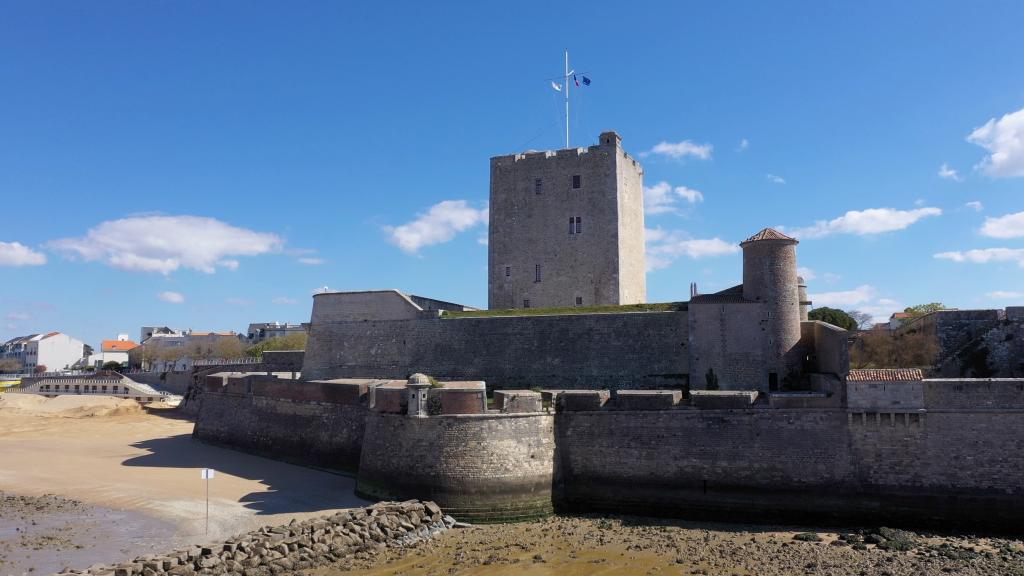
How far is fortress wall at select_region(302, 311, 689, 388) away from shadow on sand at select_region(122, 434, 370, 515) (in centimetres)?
460

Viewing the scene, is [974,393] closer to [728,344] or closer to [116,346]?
[728,344]

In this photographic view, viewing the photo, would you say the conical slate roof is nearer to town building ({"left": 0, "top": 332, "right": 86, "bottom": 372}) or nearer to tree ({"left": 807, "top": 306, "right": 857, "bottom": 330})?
tree ({"left": 807, "top": 306, "right": 857, "bottom": 330})

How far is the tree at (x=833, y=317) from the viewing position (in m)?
30.9

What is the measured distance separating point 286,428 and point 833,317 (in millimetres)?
24589

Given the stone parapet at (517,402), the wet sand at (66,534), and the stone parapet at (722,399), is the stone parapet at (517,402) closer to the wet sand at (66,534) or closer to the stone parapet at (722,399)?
the stone parapet at (722,399)

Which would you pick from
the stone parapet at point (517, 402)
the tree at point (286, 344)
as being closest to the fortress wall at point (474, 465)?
the stone parapet at point (517, 402)

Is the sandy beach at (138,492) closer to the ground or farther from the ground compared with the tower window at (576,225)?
closer to the ground

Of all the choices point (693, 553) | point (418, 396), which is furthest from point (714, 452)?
point (418, 396)

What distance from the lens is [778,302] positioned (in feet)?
65.3

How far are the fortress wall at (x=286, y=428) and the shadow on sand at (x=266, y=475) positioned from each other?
1.40ft

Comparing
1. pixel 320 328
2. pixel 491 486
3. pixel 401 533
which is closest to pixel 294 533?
pixel 401 533

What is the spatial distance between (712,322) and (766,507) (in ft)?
20.0

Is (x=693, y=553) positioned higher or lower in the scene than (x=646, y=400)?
lower

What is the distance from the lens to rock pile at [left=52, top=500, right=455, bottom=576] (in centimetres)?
1288
